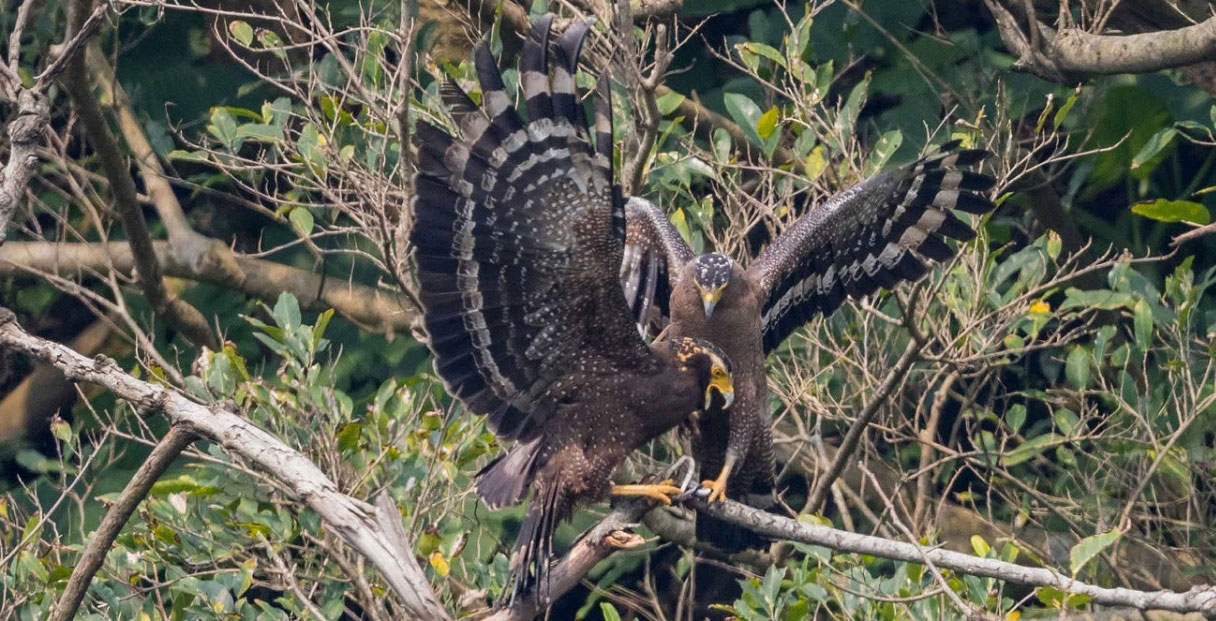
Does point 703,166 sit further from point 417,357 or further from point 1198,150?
point 1198,150

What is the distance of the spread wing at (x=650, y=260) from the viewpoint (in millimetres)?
4113

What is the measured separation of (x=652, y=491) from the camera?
11.5ft

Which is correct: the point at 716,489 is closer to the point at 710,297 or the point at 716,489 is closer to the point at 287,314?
the point at 710,297

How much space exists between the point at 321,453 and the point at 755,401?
3.68 ft

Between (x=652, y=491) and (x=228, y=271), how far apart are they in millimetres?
2363

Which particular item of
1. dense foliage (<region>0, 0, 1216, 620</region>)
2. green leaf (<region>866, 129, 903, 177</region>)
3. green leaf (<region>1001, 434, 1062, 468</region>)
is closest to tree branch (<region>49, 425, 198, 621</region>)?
dense foliage (<region>0, 0, 1216, 620</region>)

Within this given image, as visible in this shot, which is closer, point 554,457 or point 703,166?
point 554,457

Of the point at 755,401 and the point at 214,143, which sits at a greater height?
the point at 214,143

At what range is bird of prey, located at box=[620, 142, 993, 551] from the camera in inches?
150

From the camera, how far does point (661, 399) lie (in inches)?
138

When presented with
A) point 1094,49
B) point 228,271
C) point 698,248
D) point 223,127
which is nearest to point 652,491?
point 698,248

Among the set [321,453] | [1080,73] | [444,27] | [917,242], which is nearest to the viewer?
[321,453]

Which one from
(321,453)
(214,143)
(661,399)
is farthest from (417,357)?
(661,399)

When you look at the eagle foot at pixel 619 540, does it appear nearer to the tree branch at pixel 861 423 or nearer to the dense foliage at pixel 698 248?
the dense foliage at pixel 698 248
